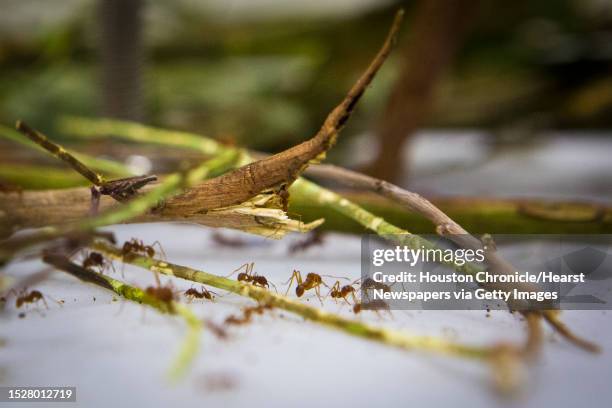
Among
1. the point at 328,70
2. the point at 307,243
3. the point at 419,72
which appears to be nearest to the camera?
the point at 307,243

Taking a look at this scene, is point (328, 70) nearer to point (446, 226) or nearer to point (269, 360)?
point (446, 226)

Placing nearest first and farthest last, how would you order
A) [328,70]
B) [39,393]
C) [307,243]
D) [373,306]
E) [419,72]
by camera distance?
[39,393] < [373,306] < [307,243] < [419,72] < [328,70]

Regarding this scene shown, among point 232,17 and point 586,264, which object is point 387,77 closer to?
point 232,17

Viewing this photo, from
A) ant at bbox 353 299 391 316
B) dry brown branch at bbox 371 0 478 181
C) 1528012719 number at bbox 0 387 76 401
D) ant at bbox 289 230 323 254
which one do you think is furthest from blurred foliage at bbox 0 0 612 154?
1528012719 number at bbox 0 387 76 401

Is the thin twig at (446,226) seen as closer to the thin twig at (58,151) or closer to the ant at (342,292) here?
the ant at (342,292)

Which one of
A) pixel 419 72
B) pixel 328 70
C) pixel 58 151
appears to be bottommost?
pixel 58 151

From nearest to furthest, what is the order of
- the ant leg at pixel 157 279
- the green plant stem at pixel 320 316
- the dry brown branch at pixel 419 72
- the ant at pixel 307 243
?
the green plant stem at pixel 320 316, the ant leg at pixel 157 279, the ant at pixel 307 243, the dry brown branch at pixel 419 72

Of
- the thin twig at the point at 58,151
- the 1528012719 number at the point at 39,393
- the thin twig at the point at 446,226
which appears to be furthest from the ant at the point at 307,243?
the 1528012719 number at the point at 39,393

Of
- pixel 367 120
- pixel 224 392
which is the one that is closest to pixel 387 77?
pixel 367 120

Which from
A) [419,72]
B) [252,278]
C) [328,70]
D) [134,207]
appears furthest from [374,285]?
[328,70]

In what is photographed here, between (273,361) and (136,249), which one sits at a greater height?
(136,249)
